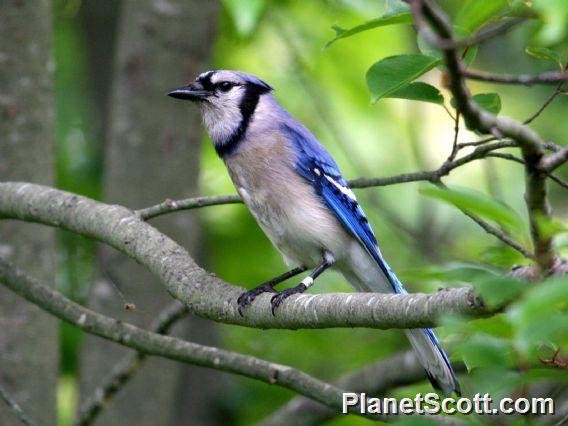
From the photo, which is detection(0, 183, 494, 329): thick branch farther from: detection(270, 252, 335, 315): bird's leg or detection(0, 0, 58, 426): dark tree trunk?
detection(0, 0, 58, 426): dark tree trunk

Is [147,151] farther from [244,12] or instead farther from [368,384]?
[244,12]

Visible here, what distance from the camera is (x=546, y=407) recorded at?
2178 millimetres

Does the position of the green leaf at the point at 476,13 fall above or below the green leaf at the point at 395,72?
above

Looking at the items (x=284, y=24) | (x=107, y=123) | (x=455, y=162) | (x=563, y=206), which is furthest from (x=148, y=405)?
(x=563, y=206)

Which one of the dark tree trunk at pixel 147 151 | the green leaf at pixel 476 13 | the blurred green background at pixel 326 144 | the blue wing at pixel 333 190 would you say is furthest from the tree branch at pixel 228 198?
the blurred green background at pixel 326 144

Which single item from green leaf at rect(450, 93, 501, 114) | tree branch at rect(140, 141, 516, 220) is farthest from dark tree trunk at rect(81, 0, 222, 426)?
green leaf at rect(450, 93, 501, 114)

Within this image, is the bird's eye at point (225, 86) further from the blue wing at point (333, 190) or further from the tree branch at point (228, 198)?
the tree branch at point (228, 198)

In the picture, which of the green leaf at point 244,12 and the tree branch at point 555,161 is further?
the green leaf at point 244,12

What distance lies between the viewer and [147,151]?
3980 millimetres

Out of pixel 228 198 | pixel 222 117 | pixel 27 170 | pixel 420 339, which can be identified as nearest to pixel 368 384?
pixel 420 339

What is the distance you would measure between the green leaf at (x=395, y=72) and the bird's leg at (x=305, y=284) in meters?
0.67

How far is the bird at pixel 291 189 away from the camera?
3359 millimetres

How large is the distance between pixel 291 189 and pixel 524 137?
1835 millimetres

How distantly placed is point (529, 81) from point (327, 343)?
3.65 meters
